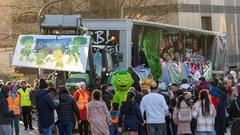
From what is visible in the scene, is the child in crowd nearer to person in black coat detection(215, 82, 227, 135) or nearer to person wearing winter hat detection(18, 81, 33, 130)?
person in black coat detection(215, 82, 227, 135)

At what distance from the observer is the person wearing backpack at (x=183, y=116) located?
15.3 metres

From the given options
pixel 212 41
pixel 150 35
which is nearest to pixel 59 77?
pixel 150 35

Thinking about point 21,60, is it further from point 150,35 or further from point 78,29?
point 150,35

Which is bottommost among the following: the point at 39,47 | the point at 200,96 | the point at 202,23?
the point at 200,96

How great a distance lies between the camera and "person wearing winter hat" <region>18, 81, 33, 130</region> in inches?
850

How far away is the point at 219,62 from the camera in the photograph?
1345 inches

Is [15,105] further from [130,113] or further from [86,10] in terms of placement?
[86,10]

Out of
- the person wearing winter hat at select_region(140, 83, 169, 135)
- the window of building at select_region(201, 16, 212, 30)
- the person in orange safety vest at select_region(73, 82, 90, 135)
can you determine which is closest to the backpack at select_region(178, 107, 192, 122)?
the person wearing winter hat at select_region(140, 83, 169, 135)

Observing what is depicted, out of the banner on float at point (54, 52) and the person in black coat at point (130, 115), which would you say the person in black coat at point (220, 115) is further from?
the banner on float at point (54, 52)

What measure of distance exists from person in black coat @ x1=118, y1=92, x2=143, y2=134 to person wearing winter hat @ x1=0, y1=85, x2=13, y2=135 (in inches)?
102

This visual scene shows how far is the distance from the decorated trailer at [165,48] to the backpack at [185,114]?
7.87 m

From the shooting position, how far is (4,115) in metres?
14.3

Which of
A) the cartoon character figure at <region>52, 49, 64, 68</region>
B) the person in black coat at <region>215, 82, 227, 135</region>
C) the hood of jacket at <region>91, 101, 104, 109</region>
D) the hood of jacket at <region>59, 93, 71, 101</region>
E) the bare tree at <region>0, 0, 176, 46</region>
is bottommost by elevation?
the person in black coat at <region>215, 82, 227, 135</region>

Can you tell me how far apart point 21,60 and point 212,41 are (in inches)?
585
